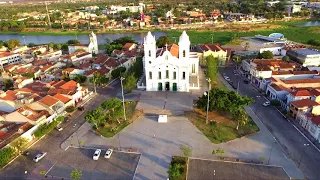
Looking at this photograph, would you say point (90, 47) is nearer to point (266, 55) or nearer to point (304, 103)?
point (266, 55)

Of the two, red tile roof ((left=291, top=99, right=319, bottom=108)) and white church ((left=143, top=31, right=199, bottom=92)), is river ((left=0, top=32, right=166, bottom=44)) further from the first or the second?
red tile roof ((left=291, top=99, right=319, bottom=108))

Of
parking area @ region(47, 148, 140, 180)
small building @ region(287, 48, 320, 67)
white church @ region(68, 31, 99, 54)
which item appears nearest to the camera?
parking area @ region(47, 148, 140, 180)

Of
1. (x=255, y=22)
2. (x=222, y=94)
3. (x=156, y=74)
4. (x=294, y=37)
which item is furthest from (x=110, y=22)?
(x=222, y=94)

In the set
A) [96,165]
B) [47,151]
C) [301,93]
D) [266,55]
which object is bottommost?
[96,165]

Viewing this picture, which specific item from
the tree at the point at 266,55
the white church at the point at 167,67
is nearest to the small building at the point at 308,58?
the tree at the point at 266,55

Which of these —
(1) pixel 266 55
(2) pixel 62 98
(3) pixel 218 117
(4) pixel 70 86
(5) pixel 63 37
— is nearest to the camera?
(3) pixel 218 117

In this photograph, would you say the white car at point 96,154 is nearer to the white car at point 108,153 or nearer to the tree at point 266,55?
the white car at point 108,153

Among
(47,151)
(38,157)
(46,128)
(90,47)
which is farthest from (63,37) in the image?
(38,157)

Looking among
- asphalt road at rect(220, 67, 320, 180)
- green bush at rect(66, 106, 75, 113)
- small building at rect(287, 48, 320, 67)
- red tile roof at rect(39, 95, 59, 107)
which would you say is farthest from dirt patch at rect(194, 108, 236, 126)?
small building at rect(287, 48, 320, 67)
